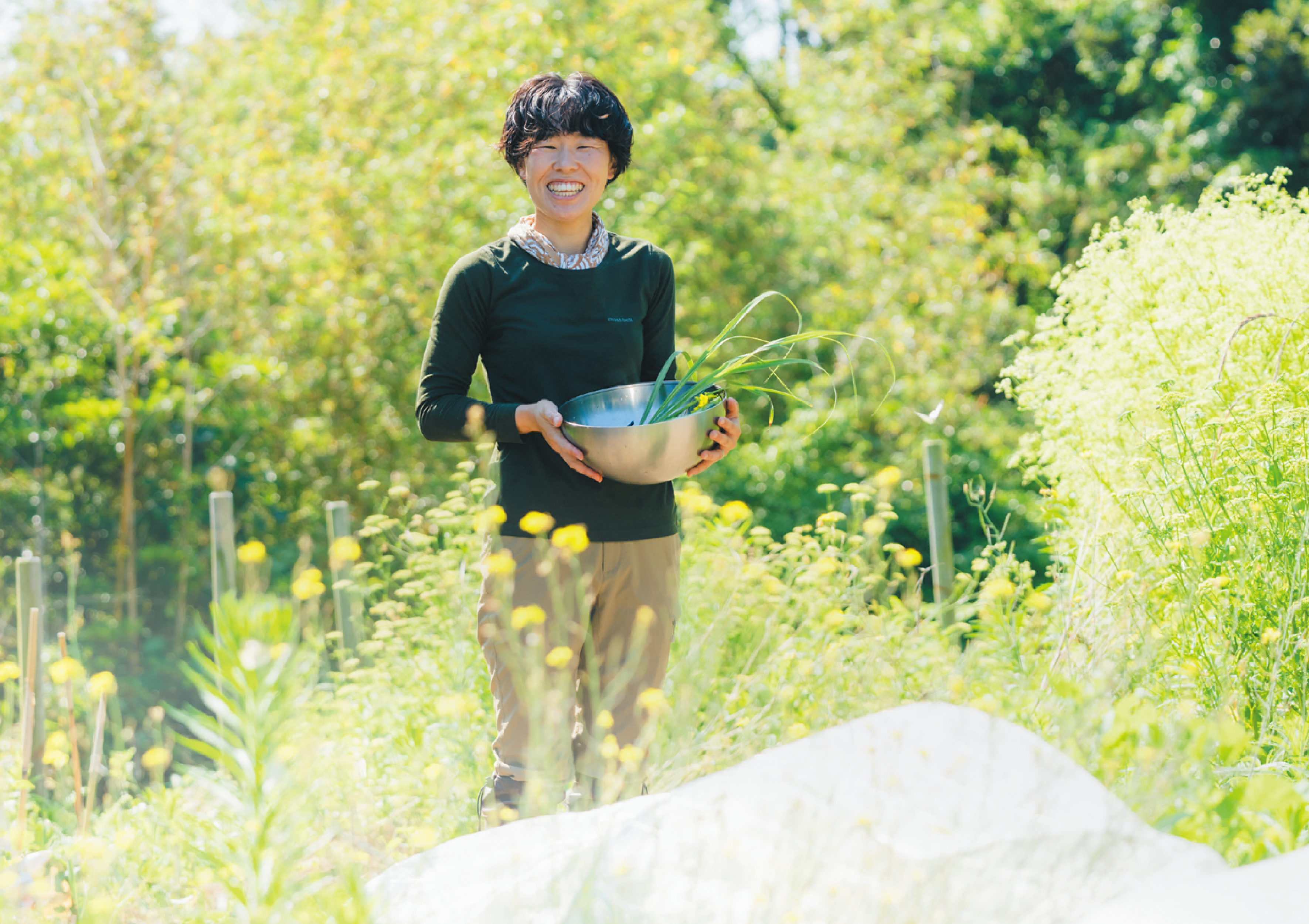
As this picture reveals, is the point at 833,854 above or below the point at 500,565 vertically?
below

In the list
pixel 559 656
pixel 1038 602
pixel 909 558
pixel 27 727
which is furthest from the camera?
pixel 909 558

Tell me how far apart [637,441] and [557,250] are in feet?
1.64

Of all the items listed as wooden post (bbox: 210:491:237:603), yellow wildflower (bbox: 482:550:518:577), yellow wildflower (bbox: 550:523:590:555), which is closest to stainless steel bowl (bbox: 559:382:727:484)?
yellow wildflower (bbox: 550:523:590:555)

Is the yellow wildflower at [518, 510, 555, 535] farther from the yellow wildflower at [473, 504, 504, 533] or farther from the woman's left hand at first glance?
the woman's left hand

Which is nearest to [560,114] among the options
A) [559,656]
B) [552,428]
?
[552,428]

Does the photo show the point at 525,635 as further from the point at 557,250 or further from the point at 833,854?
the point at 833,854

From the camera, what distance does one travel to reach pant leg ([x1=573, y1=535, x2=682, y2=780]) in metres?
2.21

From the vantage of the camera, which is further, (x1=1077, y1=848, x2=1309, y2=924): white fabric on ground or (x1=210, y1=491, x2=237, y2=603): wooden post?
(x1=210, y1=491, x2=237, y2=603): wooden post

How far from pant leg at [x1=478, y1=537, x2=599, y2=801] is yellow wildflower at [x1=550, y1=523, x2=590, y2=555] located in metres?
0.10

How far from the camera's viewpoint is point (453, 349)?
2.19 metres

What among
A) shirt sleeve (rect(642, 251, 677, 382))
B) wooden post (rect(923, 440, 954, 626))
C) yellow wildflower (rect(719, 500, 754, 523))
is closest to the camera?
shirt sleeve (rect(642, 251, 677, 382))

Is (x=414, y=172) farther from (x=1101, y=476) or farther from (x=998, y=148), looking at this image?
(x=998, y=148)

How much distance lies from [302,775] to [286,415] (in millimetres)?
4820

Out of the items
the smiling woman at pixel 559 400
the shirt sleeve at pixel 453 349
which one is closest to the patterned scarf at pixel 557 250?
the smiling woman at pixel 559 400
